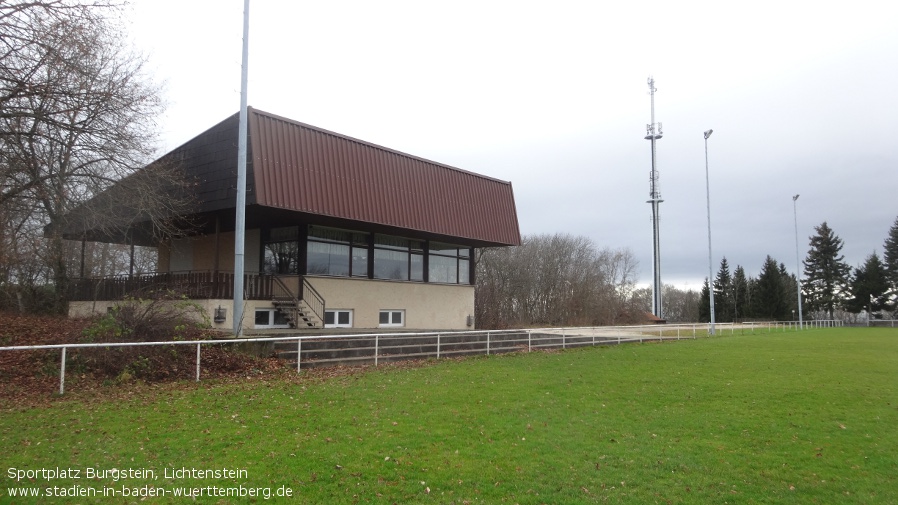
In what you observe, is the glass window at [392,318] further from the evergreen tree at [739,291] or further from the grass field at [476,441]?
the evergreen tree at [739,291]

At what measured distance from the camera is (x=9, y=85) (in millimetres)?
11805

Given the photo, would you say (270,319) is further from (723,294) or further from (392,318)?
(723,294)

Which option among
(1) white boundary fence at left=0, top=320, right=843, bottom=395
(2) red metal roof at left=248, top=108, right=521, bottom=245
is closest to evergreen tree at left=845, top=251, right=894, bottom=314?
(1) white boundary fence at left=0, top=320, right=843, bottom=395

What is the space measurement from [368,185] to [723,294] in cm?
7572

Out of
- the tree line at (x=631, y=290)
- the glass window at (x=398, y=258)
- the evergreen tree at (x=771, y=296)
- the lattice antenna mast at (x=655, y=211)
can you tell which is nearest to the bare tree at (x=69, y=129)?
the glass window at (x=398, y=258)

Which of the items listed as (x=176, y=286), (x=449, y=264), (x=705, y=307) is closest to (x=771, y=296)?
(x=705, y=307)

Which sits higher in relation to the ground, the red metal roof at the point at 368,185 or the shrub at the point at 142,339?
the red metal roof at the point at 368,185

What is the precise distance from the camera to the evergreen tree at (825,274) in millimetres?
77062

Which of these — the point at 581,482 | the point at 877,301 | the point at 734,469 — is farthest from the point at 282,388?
the point at 877,301

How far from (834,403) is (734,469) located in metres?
5.68

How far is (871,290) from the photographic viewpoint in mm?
74438

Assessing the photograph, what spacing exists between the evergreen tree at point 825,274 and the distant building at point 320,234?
69.8 metres

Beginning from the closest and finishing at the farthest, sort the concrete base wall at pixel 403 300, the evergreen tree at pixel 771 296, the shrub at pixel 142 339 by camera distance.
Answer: the shrub at pixel 142 339
the concrete base wall at pixel 403 300
the evergreen tree at pixel 771 296

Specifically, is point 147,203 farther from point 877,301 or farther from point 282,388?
point 877,301
